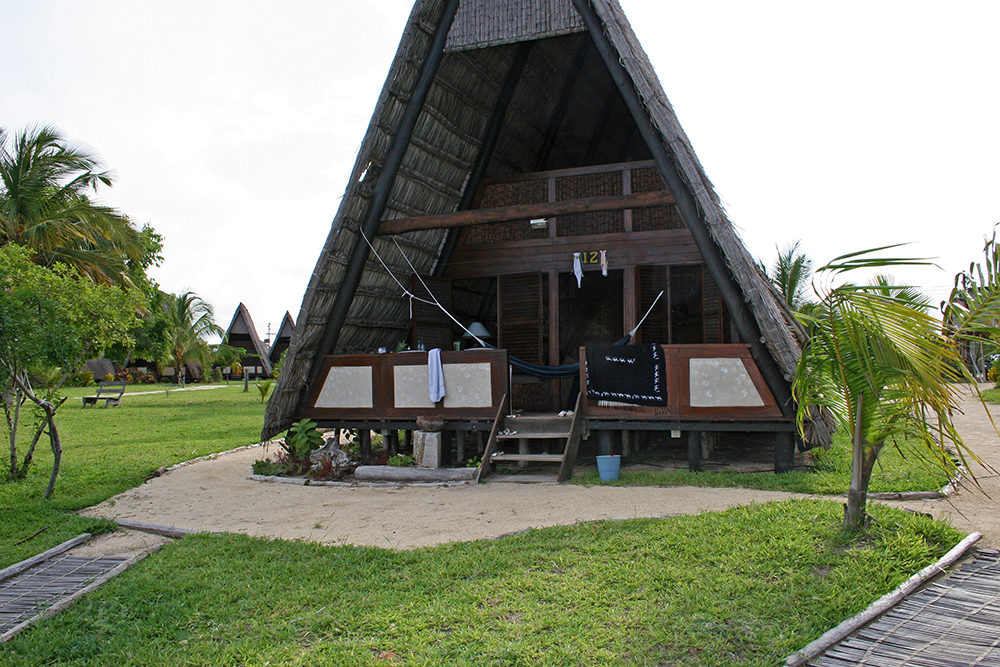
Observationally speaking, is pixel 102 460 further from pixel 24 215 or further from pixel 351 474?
pixel 24 215

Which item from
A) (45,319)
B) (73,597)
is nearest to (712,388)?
(73,597)

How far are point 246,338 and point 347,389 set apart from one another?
35320 millimetres

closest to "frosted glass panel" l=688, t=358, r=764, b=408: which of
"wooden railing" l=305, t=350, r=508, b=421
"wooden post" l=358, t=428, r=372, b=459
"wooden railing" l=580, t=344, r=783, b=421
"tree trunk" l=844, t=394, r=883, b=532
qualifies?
"wooden railing" l=580, t=344, r=783, b=421

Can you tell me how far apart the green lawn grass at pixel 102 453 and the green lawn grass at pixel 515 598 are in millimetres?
1849

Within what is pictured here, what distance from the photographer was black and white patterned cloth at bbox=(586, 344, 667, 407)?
8328 mm

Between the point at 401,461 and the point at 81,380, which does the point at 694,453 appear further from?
the point at 81,380

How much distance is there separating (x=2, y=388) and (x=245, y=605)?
487cm

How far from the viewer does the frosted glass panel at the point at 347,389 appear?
378 inches

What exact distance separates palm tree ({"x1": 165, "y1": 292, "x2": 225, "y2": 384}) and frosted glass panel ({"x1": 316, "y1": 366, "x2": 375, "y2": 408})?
24.9 metres

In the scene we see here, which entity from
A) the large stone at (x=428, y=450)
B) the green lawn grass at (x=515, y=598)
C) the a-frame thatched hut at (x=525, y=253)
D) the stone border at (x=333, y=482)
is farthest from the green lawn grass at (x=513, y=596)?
the large stone at (x=428, y=450)

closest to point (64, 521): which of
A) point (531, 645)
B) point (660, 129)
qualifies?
point (531, 645)

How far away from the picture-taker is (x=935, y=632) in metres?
3.50

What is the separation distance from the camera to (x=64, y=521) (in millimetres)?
6555

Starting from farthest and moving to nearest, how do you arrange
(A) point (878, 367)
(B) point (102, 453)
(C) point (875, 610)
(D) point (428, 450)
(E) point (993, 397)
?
(E) point (993, 397)
(B) point (102, 453)
(D) point (428, 450)
(A) point (878, 367)
(C) point (875, 610)
